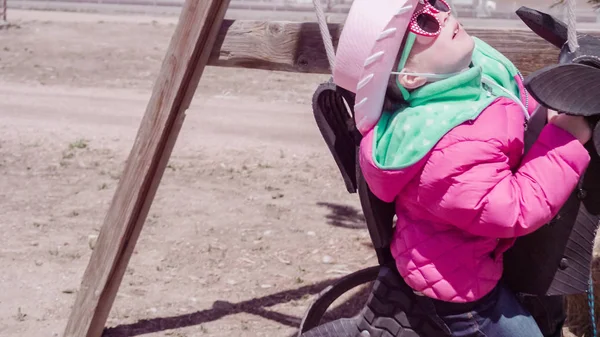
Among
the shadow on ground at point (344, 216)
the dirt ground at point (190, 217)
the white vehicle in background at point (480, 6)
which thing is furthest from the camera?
the white vehicle in background at point (480, 6)

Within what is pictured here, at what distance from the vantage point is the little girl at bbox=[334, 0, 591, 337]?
2.06 meters

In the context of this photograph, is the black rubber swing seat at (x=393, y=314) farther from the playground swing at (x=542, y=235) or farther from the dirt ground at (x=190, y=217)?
the dirt ground at (x=190, y=217)

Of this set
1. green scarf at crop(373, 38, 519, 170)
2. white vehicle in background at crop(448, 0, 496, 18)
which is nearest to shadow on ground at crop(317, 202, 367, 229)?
green scarf at crop(373, 38, 519, 170)

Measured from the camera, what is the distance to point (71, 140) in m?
8.04

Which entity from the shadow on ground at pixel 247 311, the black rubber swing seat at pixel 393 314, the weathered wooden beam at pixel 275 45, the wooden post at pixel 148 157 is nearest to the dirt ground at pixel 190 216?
the shadow on ground at pixel 247 311

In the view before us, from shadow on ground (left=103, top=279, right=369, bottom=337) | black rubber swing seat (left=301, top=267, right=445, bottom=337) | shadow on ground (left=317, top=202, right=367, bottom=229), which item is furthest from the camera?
shadow on ground (left=317, top=202, right=367, bottom=229)

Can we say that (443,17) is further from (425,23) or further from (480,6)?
(480,6)

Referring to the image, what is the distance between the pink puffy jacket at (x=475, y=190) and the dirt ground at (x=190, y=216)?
2022mm

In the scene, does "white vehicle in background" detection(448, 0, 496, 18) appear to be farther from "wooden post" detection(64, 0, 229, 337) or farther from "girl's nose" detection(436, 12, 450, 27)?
"girl's nose" detection(436, 12, 450, 27)

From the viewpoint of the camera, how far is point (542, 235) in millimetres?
2281

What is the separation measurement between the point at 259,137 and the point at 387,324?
238 inches

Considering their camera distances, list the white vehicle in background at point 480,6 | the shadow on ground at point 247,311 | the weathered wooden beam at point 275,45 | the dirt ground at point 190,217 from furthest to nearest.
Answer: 1. the white vehicle in background at point 480,6
2. the dirt ground at point 190,217
3. the shadow on ground at point 247,311
4. the weathered wooden beam at point 275,45

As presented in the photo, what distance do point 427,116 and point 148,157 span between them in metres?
1.73

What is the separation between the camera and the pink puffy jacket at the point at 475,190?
2045 mm
